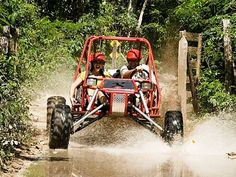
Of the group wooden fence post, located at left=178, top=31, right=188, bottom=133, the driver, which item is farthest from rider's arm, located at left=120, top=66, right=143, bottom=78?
wooden fence post, located at left=178, top=31, right=188, bottom=133

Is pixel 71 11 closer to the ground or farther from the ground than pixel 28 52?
farther from the ground

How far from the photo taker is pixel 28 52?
566 inches

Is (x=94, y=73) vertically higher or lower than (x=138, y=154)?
higher

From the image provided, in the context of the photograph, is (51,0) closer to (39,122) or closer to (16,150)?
(39,122)

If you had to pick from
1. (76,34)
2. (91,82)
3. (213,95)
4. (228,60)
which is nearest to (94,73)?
(91,82)

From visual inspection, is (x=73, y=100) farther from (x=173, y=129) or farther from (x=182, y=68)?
(x=182, y=68)

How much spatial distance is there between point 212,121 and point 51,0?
47.1 ft

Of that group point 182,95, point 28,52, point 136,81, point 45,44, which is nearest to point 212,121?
point 182,95

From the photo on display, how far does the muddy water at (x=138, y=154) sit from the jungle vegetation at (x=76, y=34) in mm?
573

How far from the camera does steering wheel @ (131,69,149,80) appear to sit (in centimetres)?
848

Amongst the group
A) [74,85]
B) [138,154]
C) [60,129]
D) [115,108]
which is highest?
[74,85]

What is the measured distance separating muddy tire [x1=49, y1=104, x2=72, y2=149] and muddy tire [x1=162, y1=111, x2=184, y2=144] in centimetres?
128

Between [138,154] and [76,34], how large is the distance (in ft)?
42.8

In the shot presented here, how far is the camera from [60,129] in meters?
6.80
